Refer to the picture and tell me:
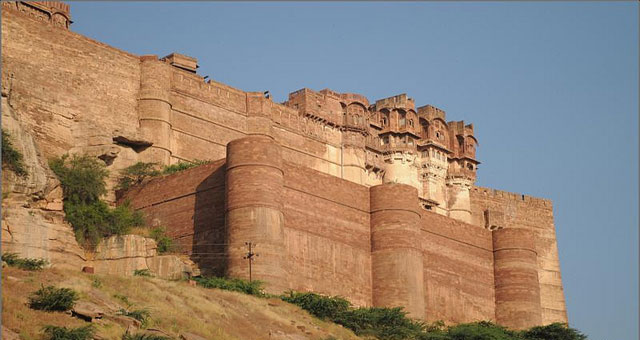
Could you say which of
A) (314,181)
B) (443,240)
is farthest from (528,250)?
(314,181)

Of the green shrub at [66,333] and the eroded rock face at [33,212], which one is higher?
the eroded rock face at [33,212]

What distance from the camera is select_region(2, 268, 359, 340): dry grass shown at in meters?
29.6

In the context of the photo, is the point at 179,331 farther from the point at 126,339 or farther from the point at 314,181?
the point at 314,181

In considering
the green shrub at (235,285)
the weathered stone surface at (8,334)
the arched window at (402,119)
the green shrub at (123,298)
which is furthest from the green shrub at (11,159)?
the arched window at (402,119)

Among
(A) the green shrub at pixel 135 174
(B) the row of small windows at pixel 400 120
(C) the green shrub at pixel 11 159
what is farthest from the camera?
(B) the row of small windows at pixel 400 120

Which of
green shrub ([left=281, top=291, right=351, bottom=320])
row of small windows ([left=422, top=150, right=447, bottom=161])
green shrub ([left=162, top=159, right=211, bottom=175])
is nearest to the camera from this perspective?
green shrub ([left=281, top=291, right=351, bottom=320])

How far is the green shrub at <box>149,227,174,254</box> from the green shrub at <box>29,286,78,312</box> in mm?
12987

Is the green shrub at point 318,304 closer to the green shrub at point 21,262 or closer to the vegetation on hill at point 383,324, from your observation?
the vegetation on hill at point 383,324

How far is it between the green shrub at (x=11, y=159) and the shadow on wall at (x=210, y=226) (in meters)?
7.07

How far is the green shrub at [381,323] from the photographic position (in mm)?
40781

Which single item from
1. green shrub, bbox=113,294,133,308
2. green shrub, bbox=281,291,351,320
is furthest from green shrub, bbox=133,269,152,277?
green shrub, bbox=113,294,133,308

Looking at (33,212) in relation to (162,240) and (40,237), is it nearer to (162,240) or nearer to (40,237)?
(40,237)

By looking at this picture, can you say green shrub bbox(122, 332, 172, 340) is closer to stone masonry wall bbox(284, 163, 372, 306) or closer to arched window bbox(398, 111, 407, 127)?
stone masonry wall bbox(284, 163, 372, 306)

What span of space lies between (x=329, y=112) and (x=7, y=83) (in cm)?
2106
